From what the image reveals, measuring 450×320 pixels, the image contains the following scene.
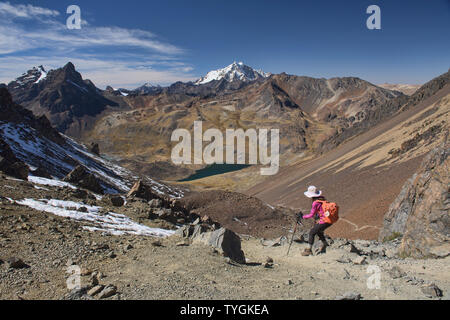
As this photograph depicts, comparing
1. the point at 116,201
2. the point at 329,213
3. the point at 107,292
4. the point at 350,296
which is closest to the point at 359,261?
the point at 329,213

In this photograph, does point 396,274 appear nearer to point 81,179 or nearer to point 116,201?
point 116,201

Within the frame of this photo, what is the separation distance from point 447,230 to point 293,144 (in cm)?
12760

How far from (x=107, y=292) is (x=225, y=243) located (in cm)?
476

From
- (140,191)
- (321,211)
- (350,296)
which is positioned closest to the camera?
(350,296)

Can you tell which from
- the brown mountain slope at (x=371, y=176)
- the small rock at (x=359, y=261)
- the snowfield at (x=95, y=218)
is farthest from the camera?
the brown mountain slope at (x=371, y=176)

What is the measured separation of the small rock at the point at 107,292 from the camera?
6801 mm

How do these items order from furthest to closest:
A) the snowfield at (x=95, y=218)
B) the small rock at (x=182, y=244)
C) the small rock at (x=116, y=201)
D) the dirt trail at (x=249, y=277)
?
1. the small rock at (x=116, y=201)
2. the snowfield at (x=95, y=218)
3. the small rock at (x=182, y=244)
4. the dirt trail at (x=249, y=277)

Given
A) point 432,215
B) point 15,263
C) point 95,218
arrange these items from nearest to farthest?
point 15,263 → point 432,215 → point 95,218

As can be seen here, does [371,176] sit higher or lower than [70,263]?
lower

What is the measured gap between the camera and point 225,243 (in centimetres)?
1079

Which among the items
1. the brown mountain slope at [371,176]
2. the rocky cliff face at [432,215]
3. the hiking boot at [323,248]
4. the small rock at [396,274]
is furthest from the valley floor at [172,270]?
the brown mountain slope at [371,176]

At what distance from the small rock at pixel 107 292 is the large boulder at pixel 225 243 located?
422cm

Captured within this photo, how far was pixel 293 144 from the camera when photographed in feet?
445

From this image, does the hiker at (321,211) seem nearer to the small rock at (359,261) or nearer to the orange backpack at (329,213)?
the orange backpack at (329,213)
